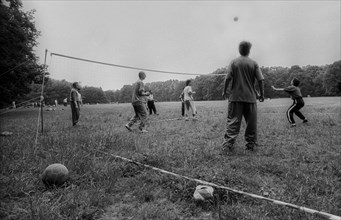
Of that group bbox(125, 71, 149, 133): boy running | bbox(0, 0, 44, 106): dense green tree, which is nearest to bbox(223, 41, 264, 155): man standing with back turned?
bbox(125, 71, 149, 133): boy running

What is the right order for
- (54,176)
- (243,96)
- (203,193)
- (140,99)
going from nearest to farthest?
(203,193), (54,176), (243,96), (140,99)

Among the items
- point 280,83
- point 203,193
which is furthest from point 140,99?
point 280,83

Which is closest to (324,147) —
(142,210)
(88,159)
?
(142,210)

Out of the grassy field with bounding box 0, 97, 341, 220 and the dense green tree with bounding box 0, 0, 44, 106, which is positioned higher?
the dense green tree with bounding box 0, 0, 44, 106

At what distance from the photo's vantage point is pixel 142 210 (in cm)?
243

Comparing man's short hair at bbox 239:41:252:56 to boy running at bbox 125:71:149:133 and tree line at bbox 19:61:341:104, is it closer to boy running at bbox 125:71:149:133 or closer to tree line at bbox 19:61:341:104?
boy running at bbox 125:71:149:133

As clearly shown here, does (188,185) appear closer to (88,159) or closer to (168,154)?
(168,154)

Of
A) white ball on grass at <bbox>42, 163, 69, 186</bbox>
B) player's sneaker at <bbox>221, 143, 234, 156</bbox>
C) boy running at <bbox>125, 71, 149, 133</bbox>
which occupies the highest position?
boy running at <bbox>125, 71, 149, 133</bbox>

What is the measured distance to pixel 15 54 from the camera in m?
22.8

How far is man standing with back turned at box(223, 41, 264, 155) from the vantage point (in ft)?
15.9

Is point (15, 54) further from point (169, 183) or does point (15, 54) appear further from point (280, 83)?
point (280, 83)

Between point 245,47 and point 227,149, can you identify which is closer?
point 227,149

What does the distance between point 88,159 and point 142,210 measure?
6.03 feet

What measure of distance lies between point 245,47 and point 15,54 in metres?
25.1
